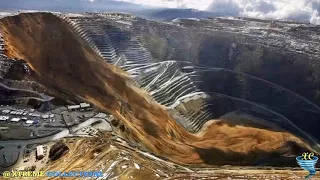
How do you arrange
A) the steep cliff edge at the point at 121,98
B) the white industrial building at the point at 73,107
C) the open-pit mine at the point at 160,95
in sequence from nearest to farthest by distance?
1. the open-pit mine at the point at 160,95
2. the white industrial building at the point at 73,107
3. the steep cliff edge at the point at 121,98

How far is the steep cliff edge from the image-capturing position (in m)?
75.9

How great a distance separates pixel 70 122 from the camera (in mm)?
60469

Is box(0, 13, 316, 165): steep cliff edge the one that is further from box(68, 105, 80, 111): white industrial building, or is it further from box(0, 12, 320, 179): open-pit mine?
box(68, 105, 80, 111): white industrial building

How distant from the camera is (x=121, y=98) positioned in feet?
295

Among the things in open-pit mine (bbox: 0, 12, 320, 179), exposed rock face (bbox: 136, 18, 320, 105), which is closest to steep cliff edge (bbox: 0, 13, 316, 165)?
open-pit mine (bbox: 0, 12, 320, 179)

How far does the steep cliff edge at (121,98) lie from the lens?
7588cm

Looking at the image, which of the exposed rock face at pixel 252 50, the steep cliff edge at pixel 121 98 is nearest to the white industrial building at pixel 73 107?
the steep cliff edge at pixel 121 98

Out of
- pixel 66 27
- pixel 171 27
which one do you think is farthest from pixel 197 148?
pixel 171 27

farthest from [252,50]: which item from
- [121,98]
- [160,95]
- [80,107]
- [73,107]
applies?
[73,107]

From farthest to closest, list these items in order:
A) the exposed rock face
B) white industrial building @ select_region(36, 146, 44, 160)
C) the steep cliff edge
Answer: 1. the exposed rock face
2. the steep cliff edge
3. white industrial building @ select_region(36, 146, 44, 160)

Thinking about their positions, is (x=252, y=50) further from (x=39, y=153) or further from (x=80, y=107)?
(x=39, y=153)

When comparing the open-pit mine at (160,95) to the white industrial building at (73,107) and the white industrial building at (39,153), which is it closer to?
the white industrial building at (73,107)

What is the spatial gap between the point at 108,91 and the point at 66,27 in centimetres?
2949

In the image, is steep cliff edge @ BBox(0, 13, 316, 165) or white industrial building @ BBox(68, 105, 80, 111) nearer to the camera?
white industrial building @ BBox(68, 105, 80, 111)
